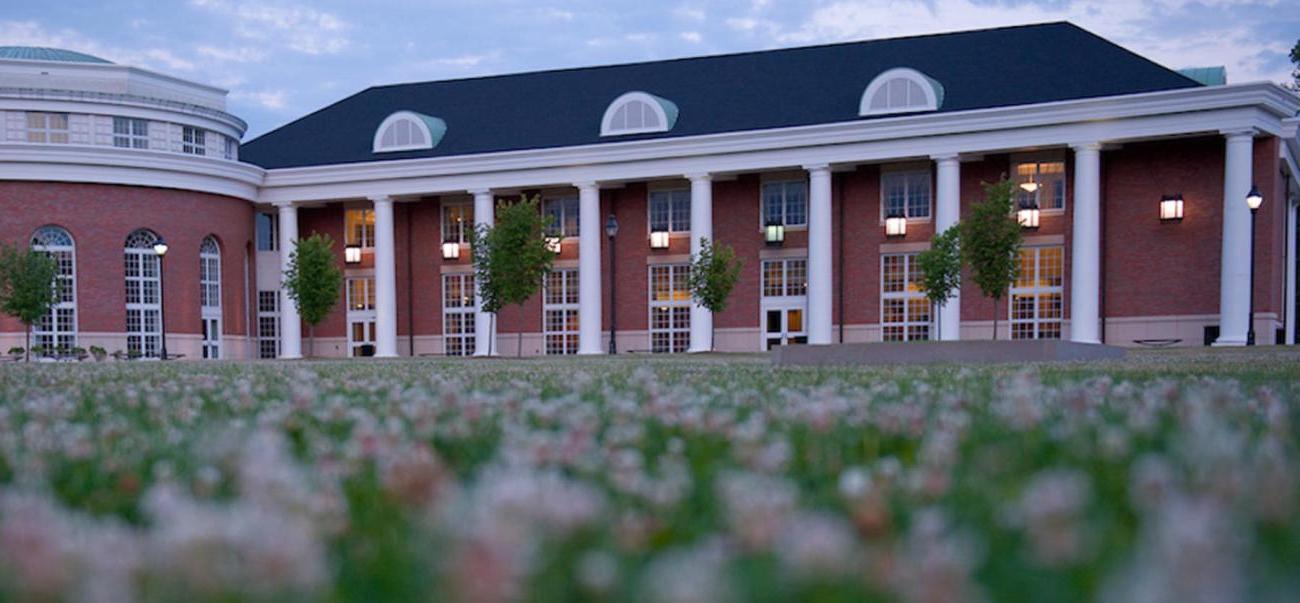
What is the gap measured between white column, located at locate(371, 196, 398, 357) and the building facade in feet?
0.42

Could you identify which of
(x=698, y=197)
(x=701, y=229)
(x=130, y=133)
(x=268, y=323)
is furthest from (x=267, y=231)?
(x=701, y=229)

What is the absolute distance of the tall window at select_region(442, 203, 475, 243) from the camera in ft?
176

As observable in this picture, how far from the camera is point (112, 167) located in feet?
152

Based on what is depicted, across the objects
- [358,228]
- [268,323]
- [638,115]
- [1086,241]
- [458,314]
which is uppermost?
[638,115]

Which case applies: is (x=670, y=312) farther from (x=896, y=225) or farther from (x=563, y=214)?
(x=896, y=225)

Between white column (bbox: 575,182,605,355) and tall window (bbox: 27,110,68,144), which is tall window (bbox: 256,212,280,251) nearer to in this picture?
tall window (bbox: 27,110,68,144)

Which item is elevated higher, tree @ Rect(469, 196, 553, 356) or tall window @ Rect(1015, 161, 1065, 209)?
tall window @ Rect(1015, 161, 1065, 209)

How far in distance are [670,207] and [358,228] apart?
1676 cm

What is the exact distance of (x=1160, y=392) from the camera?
6039 mm

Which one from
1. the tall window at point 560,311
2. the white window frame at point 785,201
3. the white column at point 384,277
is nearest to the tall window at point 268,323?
the white column at point 384,277

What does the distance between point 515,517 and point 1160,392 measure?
17.3 feet

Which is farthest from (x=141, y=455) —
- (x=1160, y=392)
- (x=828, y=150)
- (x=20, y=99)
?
(x=20, y=99)

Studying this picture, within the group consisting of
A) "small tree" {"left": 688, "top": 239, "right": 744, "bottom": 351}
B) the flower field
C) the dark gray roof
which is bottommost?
the flower field

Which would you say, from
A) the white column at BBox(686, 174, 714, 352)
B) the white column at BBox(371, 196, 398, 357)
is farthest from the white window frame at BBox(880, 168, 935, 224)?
the white column at BBox(371, 196, 398, 357)
